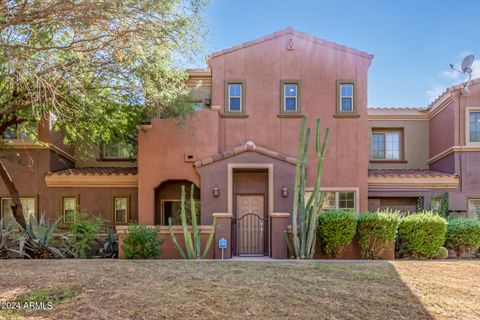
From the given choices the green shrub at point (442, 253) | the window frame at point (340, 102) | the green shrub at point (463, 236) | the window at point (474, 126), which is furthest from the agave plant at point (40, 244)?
the window at point (474, 126)

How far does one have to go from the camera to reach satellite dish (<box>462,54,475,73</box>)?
54.4 feet

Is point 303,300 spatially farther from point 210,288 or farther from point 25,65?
point 25,65

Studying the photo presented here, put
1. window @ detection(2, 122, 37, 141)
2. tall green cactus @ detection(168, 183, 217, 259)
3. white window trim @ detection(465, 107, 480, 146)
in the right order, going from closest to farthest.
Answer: tall green cactus @ detection(168, 183, 217, 259)
window @ detection(2, 122, 37, 141)
white window trim @ detection(465, 107, 480, 146)

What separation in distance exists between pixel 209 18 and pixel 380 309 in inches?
332

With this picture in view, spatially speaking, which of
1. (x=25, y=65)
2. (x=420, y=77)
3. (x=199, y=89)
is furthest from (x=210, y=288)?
(x=420, y=77)

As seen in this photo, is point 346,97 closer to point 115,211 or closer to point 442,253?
point 442,253

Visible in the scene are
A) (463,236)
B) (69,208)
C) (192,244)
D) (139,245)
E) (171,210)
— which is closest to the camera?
(139,245)

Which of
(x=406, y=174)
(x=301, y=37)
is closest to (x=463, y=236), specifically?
(x=406, y=174)

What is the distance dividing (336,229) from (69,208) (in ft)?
37.1

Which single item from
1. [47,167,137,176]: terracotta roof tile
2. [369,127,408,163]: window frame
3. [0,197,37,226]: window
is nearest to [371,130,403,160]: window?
[369,127,408,163]: window frame

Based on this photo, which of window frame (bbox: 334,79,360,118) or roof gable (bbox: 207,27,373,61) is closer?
window frame (bbox: 334,79,360,118)

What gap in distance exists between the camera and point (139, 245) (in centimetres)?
1141

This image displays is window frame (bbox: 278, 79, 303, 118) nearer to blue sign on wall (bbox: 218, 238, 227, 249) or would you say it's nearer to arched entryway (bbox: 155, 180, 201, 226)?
arched entryway (bbox: 155, 180, 201, 226)

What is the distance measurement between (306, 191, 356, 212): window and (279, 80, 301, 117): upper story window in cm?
350
